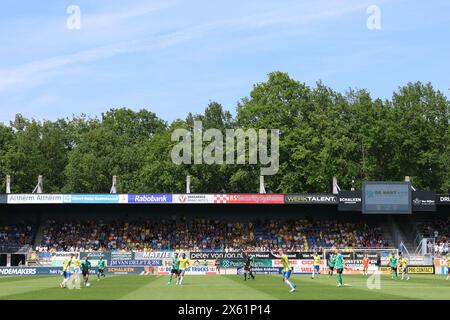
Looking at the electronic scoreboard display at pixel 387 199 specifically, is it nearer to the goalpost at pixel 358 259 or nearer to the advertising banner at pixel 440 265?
the goalpost at pixel 358 259

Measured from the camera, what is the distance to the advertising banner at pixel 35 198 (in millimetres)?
76250

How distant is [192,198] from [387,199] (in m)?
20.8

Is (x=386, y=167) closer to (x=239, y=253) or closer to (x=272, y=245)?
(x=272, y=245)

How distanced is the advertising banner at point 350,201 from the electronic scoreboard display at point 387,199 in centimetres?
145

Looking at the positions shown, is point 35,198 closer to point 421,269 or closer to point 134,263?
point 134,263

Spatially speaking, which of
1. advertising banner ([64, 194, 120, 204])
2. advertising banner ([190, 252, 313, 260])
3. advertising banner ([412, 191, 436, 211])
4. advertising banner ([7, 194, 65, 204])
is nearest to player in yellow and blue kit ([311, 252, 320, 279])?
advertising banner ([190, 252, 313, 260])

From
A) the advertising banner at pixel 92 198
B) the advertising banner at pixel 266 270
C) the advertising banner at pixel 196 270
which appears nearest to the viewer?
the advertising banner at pixel 196 270

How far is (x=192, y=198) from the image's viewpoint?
77.3m

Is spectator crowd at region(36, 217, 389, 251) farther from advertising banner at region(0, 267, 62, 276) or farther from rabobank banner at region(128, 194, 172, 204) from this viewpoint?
advertising banner at region(0, 267, 62, 276)

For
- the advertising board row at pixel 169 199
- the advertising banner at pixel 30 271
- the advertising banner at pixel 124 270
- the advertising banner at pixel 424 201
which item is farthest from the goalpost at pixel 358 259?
the advertising banner at pixel 30 271

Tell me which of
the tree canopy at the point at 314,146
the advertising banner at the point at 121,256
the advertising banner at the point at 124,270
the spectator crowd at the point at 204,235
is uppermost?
the tree canopy at the point at 314,146

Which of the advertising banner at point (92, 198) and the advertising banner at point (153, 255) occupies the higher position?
the advertising banner at point (92, 198)
